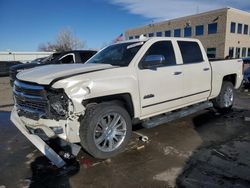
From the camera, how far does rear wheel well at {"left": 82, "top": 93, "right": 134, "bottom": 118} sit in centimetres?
366

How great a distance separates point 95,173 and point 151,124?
146 cm

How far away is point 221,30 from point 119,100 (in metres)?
31.4

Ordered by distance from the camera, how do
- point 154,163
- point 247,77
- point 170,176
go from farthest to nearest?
1. point 247,77
2. point 154,163
3. point 170,176

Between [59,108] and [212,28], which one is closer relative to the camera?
[59,108]

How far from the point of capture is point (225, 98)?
6602mm

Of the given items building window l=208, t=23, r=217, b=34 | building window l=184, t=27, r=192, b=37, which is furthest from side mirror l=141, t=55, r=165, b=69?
building window l=184, t=27, r=192, b=37

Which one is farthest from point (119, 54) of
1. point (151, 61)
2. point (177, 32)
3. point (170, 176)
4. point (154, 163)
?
point (177, 32)

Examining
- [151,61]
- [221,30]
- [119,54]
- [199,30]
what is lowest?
[151,61]

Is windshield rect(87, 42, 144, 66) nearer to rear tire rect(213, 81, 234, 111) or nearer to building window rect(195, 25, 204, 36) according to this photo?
rear tire rect(213, 81, 234, 111)

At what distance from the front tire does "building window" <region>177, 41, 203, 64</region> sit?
2.15m

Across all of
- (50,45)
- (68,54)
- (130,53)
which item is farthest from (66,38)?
(130,53)

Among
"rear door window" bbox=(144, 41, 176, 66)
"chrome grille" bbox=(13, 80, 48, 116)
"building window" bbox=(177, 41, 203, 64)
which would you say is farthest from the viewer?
"building window" bbox=(177, 41, 203, 64)

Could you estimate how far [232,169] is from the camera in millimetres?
3443

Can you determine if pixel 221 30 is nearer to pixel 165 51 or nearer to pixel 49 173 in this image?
pixel 165 51
